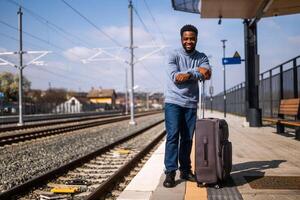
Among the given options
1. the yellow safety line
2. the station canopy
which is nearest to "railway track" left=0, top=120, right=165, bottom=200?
the yellow safety line

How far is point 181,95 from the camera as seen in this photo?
5645 millimetres

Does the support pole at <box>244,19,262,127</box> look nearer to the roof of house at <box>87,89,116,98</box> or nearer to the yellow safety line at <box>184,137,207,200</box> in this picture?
the yellow safety line at <box>184,137,207,200</box>

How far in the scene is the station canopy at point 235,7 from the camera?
14539 mm

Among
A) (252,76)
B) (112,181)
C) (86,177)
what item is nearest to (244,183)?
(112,181)

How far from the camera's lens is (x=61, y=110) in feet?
248

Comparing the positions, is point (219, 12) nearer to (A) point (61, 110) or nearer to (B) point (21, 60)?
(B) point (21, 60)

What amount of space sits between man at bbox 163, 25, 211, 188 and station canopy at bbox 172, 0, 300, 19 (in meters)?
8.49

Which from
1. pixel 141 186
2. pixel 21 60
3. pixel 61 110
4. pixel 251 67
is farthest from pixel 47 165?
pixel 61 110

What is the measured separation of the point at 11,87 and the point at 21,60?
58089mm

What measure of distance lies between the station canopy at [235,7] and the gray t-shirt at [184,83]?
845cm

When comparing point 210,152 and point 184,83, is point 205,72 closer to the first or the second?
point 184,83

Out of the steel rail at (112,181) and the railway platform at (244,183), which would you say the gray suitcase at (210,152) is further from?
the steel rail at (112,181)

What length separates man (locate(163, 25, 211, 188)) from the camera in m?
5.61

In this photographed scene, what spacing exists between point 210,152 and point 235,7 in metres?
11.0
